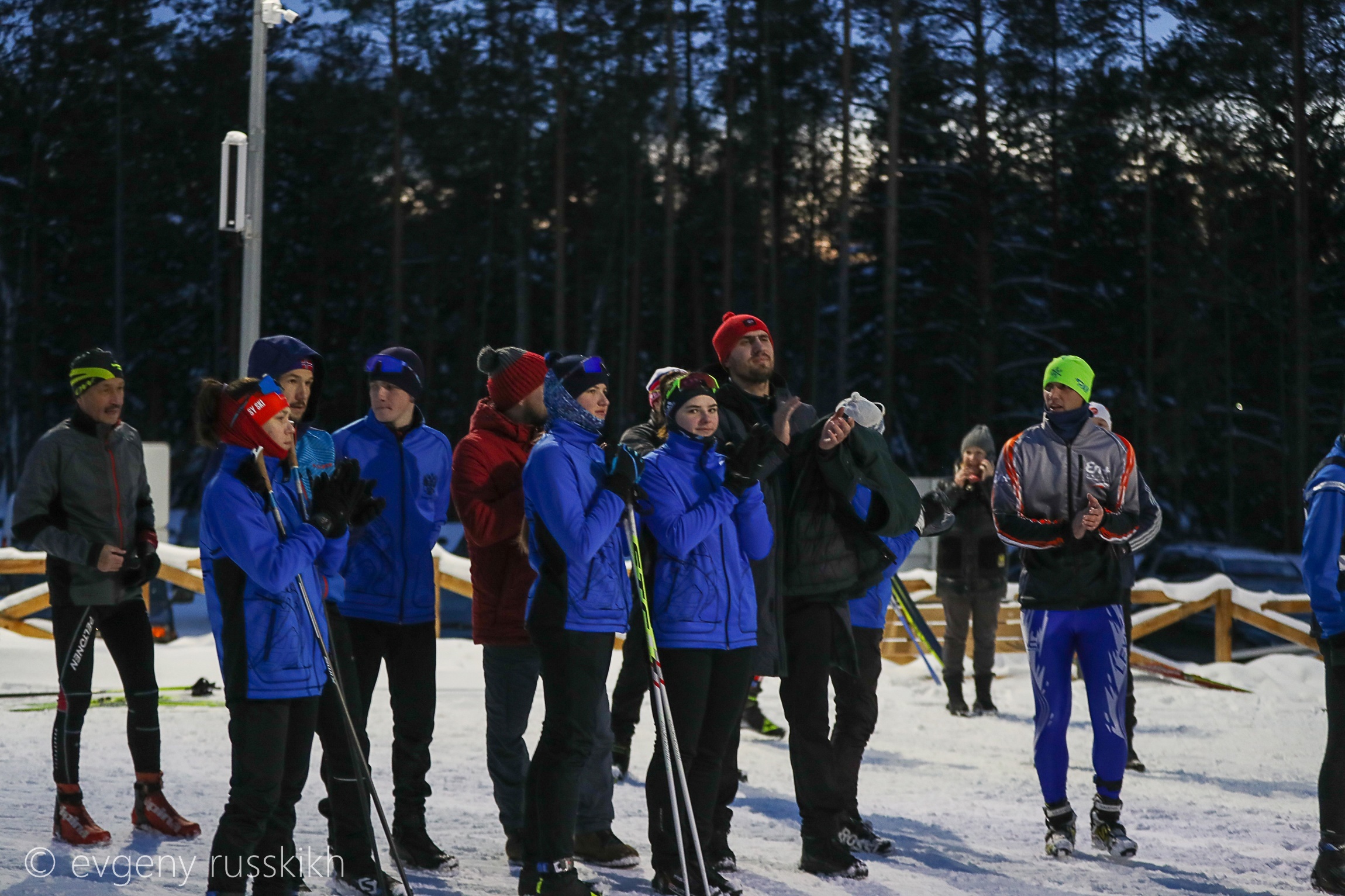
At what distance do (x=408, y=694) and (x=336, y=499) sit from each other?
1.08 meters

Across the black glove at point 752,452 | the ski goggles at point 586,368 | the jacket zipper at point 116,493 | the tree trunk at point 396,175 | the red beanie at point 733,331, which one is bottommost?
the jacket zipper at point 116,493

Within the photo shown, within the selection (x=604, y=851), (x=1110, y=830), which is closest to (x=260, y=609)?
(x=604, y=851)

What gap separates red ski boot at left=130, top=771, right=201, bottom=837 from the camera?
4902 millimetres

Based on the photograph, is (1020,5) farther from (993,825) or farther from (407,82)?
(993,825)

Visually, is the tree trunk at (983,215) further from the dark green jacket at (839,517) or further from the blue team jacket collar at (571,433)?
the blue team jacket collar at (571,433)

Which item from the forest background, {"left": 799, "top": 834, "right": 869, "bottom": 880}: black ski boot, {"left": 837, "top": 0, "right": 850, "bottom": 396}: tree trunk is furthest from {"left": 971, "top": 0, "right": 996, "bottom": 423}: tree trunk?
{"left": 799, "top": 834, "right": 869, "bottom": 880}: black ski boot

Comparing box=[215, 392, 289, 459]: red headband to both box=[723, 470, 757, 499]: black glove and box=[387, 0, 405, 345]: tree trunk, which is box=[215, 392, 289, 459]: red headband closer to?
box=[723, 470, 757, 499]: black glove

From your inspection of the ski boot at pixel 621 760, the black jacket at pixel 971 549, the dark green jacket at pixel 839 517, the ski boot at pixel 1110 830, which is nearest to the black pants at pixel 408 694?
the dark green jacket at pixel 839 517

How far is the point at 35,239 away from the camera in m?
26.6

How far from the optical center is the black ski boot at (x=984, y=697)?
29.6 feet

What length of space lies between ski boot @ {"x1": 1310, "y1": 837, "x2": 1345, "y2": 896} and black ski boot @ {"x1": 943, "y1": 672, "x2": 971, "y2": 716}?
4348mm

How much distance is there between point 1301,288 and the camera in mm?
21766

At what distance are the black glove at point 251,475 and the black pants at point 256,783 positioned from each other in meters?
0.58

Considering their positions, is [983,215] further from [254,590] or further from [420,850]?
[254,590]
